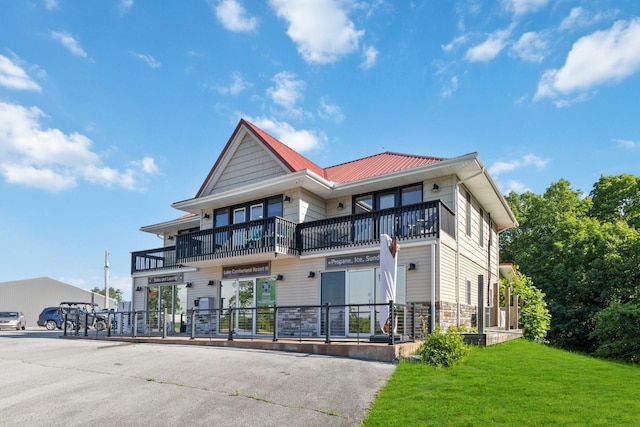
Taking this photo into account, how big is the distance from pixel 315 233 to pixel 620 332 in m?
11.8

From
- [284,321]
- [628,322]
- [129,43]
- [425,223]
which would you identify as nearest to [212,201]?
[284,321]

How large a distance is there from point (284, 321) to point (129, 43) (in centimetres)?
986

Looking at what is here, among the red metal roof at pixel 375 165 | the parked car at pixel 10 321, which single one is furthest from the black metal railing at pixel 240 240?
the parked car at pixel 10 321

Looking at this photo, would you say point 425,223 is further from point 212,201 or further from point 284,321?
point 212,201

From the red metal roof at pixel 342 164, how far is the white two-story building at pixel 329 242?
77 millimetres

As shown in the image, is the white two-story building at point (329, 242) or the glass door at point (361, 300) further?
the glass door at point (361, 300)

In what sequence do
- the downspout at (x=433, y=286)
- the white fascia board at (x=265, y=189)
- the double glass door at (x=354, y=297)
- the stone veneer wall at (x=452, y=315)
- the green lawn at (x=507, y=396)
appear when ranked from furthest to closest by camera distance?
1. the white fascia board at (x=265, y=189)
2. the double glass door at (x=354, y=297)
3. the stone veneer wall at (x=452, y=315)
4. the downspout at (x=433, y=286)
5. the green lawn at (x=507, y=396)

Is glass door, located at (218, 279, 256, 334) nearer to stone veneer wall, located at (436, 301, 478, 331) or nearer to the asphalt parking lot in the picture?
the asphalt parking lot

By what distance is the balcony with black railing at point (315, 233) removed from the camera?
14.8 m

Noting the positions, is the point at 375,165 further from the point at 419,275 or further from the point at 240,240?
the point at 419,275

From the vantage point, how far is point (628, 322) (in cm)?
1847

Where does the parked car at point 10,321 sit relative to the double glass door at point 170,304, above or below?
below

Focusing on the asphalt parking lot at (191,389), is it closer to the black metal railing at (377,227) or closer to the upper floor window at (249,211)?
the black metal railing at (377,227)

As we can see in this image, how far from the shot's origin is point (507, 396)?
7.63 meters
